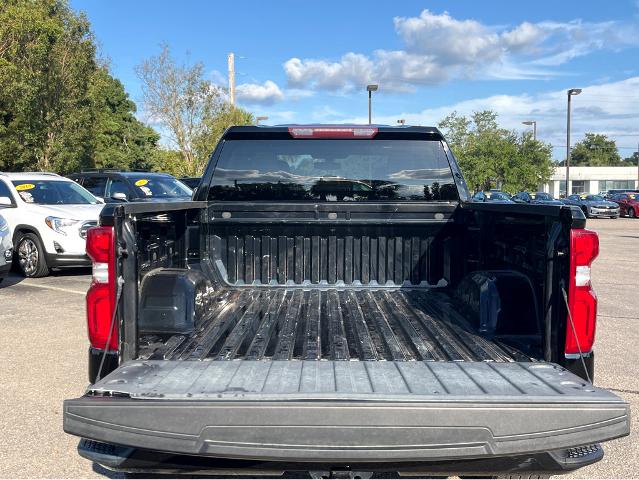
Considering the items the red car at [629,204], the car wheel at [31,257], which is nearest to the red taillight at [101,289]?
the car wheel at [31,257]

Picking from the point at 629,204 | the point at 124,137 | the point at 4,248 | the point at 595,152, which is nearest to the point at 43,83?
the point at 4,248

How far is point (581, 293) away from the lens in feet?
8.84

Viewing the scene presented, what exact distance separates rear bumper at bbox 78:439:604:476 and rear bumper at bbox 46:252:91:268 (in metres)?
8.14

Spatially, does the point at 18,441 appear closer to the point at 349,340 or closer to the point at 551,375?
the point at 349,340

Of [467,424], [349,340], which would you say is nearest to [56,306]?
[349,340]

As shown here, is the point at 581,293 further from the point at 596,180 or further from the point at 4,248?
the point at 596,180

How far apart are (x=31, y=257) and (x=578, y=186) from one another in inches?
3230

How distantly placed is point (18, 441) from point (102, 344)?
1.66 m

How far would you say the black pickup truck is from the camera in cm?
209

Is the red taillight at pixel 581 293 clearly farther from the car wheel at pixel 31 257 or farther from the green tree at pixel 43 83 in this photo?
the green tree at pixel 43 83

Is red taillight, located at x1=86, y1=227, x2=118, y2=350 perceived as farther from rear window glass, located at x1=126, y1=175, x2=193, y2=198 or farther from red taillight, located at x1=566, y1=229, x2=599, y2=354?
rear window glass, located at x1=126, y1=175, x2=193, y2=198

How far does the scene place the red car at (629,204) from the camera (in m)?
35.5

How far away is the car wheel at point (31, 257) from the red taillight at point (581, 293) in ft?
30.6

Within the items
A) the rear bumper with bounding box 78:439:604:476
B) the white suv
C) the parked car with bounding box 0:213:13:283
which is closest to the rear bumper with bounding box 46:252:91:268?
the white suv
